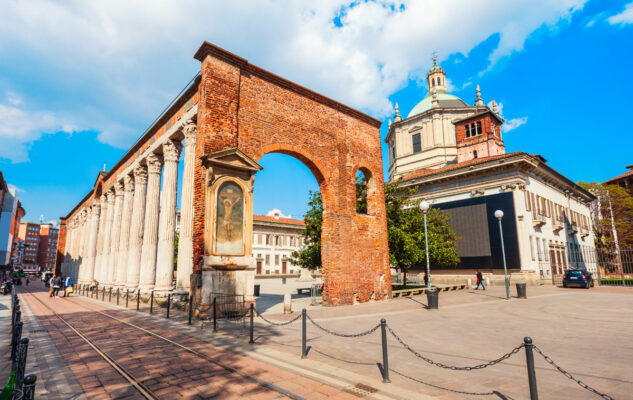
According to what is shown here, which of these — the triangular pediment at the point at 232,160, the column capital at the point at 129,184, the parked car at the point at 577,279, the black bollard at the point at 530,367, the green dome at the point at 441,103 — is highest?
the green dome at the point at 441,103

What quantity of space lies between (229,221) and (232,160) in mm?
2097

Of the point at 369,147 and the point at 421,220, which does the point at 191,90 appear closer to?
the point at 369,147

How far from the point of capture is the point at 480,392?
15.0ft

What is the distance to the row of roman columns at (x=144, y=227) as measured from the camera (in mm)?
13938

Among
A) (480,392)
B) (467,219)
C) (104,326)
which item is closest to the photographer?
(480,392)

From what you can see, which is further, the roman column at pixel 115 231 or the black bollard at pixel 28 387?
the roman column at pixel 115 231

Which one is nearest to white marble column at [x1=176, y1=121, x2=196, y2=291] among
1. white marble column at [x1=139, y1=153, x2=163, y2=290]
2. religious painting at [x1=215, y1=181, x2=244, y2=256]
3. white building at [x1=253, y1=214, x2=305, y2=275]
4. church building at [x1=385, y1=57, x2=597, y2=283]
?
religious painting at [x1=215, y1=181, x2=244, y2=256]

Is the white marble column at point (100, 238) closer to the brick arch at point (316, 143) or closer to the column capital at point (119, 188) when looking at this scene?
the column capital at point (119, 188)

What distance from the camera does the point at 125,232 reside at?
21891mm

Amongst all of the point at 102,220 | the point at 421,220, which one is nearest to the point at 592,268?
the point at 421,220

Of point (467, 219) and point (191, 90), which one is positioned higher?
point (191, 90)

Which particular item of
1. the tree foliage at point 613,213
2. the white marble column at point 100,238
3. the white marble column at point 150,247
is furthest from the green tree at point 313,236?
the tree foliage at point 613,213

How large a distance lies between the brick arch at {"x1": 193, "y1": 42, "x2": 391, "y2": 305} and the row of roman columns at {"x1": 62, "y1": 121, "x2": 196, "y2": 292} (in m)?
2.52

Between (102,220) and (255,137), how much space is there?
2259 cm
